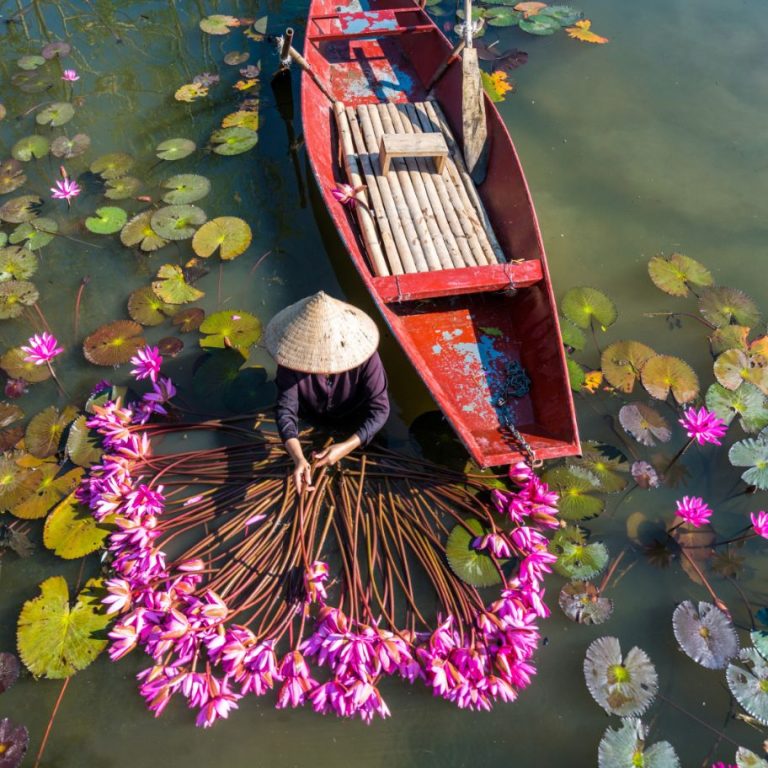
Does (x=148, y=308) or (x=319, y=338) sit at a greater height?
(x=319, y=338)

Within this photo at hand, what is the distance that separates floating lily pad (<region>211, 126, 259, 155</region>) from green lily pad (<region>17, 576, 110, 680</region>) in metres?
4.28

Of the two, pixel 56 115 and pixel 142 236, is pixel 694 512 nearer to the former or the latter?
pixel 142 236

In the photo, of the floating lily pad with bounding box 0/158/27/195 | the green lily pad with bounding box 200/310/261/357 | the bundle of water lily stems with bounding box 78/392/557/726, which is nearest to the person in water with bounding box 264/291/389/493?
the bundle of water lily stems with bounding box 78/392/557/726

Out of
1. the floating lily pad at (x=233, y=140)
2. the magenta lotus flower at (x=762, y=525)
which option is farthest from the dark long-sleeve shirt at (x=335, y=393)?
the floating lily pad at (x=233, y=140)

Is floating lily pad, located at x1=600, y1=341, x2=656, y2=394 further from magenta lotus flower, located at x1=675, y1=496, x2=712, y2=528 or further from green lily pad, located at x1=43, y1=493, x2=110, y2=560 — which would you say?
green lily pad, located at x1=43, y1=493, x2=110, y2=560

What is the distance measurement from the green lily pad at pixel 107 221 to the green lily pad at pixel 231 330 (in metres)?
1.47

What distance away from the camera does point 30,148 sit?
5578 millimetres

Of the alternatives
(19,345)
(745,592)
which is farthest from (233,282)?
(745,592)

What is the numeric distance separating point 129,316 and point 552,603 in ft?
12.4

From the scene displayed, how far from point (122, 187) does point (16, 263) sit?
120cm

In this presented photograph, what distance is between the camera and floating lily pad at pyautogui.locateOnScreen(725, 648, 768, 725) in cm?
286

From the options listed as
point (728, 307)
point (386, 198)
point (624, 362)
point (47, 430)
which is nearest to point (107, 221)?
point (47, 430)

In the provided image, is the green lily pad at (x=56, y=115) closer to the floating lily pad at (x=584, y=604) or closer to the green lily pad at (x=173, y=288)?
the green lily pad at (x=173, y=288)

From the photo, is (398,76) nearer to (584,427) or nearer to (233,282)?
(233,282)
